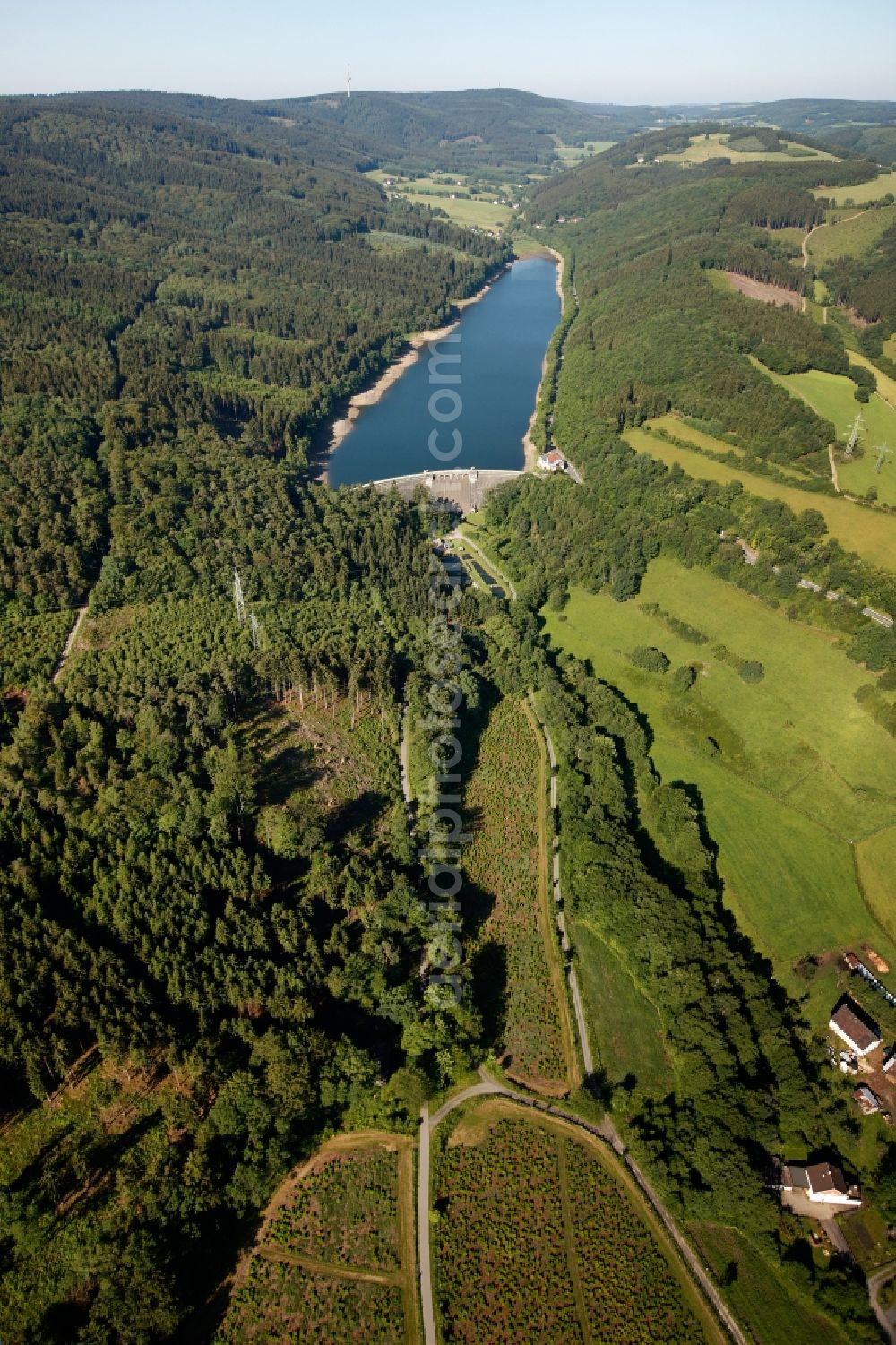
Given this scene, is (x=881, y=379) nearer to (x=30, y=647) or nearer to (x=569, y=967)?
(x=569, y=967)

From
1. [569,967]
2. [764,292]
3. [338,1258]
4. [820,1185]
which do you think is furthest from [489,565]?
[764,292]

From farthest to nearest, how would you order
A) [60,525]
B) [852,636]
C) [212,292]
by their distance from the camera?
[212,292] < [60,525] < [852,636]

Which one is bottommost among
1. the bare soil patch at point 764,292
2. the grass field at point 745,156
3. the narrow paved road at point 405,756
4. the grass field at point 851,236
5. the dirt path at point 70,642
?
the narrow paved road at point 405,756

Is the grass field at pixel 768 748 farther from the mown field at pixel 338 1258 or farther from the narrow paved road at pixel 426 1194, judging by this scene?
the mown field at pixel 338 1258

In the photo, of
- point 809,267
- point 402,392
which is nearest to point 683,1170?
point 402,392

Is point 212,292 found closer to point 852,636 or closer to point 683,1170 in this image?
point 852,636

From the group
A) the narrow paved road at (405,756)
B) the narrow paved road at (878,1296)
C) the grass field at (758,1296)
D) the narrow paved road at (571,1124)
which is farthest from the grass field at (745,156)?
the grass field at (758,1296)
